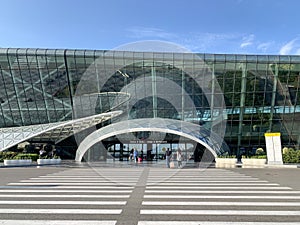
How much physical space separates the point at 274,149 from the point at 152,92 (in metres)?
14.6

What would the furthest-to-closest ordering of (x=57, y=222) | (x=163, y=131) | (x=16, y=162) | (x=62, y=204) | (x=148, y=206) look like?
(x=163, y=131)
(x=16, y=162)
(x=62, y=204)
(x=148, y=206)
(x=57, y=222)

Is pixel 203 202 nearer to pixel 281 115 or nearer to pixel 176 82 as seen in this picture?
pixel 176 82

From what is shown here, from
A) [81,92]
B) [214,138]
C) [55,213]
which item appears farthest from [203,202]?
[81,92]

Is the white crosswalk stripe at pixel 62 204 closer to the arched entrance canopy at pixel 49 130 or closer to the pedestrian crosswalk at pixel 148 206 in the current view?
the pedestrian crosswalk at pixel 148 206

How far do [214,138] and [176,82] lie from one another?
26.0 feet

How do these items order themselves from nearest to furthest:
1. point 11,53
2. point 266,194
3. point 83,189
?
point 266,194 < point 83,189 < point 11,53

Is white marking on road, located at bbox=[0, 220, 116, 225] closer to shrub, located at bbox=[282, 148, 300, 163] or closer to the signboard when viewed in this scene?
the signboard

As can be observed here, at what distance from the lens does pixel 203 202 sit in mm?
7461

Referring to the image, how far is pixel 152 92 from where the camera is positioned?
32.7 m

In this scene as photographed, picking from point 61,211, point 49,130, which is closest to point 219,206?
point 61,211

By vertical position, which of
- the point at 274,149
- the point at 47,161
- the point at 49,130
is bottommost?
the point at 47,161

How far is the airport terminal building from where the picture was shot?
31.6m

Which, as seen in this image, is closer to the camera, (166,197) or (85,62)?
(166,197)

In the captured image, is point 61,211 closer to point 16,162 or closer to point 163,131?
point 16,162
